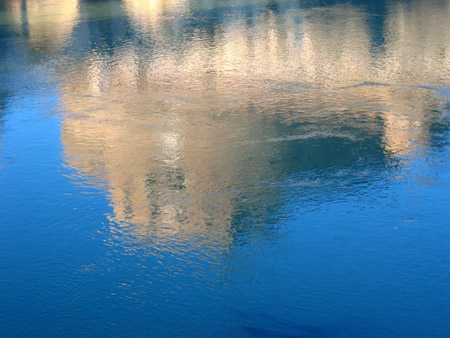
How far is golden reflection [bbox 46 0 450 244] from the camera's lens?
5633mm

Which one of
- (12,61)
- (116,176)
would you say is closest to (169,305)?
(116,176)

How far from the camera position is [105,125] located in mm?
7348

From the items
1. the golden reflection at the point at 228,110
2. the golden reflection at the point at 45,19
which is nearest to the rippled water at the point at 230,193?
the golden reflection at the point at 228,110

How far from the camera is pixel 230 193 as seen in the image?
5617 millimetres

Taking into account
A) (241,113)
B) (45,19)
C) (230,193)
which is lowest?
(230,193)

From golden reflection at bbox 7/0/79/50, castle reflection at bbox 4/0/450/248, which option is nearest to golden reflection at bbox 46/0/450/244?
castle reflection at bbox 4/0/450/248

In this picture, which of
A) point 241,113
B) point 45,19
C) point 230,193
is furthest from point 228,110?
point 45,19

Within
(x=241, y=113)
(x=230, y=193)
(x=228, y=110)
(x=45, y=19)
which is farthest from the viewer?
(x=45, y=19)

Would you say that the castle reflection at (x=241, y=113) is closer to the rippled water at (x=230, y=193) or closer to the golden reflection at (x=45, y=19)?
the rippled water at (x=230, y=193)

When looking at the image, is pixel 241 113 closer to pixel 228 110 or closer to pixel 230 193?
pixel 228 110

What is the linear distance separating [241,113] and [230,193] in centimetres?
208

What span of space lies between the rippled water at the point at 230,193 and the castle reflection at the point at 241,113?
3 centimetres

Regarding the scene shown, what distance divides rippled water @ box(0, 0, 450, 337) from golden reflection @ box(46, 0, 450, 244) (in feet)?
0.09

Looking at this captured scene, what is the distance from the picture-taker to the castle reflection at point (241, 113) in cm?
559
